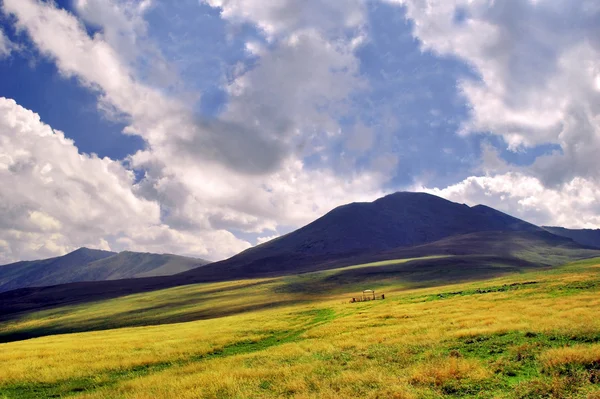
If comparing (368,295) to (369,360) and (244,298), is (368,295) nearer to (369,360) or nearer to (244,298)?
(244,298)

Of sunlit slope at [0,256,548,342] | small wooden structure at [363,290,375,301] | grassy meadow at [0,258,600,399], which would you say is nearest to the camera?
grassy meadow at [0,258,600,399]

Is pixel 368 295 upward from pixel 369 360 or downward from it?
downward

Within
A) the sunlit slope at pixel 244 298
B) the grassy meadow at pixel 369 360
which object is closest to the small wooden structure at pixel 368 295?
the sunlit slope at pixel 244 298

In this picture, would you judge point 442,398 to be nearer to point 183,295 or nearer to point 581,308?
point 581,308

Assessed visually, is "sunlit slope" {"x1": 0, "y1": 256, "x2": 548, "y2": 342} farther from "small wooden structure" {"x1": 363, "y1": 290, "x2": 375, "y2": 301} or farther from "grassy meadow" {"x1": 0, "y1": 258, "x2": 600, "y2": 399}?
"grassy meadow" {"x1": 0, "y1": 258, "x2": 600, "y2": 399}

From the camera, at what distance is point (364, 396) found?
1520cm

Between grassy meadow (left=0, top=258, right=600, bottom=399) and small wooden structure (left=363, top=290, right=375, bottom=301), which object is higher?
grassy meadow (left=0, top=258, right=600, bottom=399)

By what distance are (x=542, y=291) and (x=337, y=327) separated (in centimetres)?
2757

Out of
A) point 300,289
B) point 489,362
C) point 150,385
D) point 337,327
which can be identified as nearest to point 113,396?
point 150,385

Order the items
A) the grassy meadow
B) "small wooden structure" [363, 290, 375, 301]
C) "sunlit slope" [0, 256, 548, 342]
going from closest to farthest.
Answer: the grassy meadow
"small wooden structure" [363, 290, 375, 301]
"sunlit slope" [0, 256, 548, 342]

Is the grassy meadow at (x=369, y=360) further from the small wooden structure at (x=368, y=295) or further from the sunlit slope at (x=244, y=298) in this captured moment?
the sunlit slope at (x=244, y=298)

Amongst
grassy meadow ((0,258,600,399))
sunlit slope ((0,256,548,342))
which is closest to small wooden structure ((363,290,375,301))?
sunlit slope ((0,256,548,342))

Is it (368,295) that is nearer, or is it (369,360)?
(369,360)

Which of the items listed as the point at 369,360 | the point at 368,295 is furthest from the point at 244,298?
the point at 369,360
